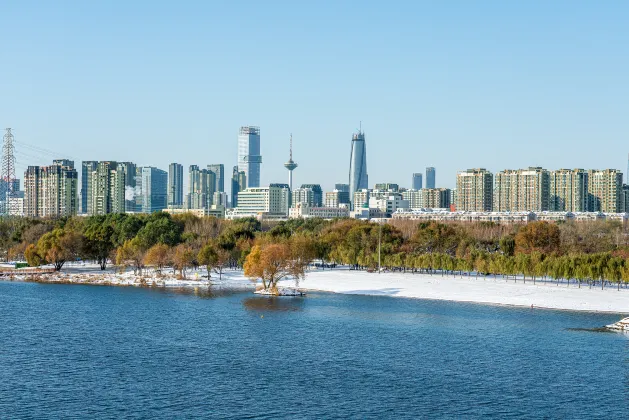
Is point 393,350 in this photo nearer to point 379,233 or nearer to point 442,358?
point 442,358

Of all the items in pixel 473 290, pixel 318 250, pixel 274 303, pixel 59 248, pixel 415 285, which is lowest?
pixel 274 303

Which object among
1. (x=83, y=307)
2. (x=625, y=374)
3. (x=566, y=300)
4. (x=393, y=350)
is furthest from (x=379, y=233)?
(x=625, y=374)

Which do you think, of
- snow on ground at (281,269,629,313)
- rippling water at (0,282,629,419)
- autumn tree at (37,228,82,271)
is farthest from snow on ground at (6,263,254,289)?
rippling water at (0,282,629,419)

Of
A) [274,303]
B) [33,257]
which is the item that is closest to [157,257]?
[33,257]

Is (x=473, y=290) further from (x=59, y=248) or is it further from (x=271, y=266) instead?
(x=59, y=248)

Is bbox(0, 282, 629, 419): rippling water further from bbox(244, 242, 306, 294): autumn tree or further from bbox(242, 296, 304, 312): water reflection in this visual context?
bbox(244, 242, 306, 294): autumn tree

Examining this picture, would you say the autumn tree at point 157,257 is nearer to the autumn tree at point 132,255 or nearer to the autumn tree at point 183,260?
the autumn tree at point 132,255

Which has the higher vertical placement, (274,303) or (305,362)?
(274,303)
